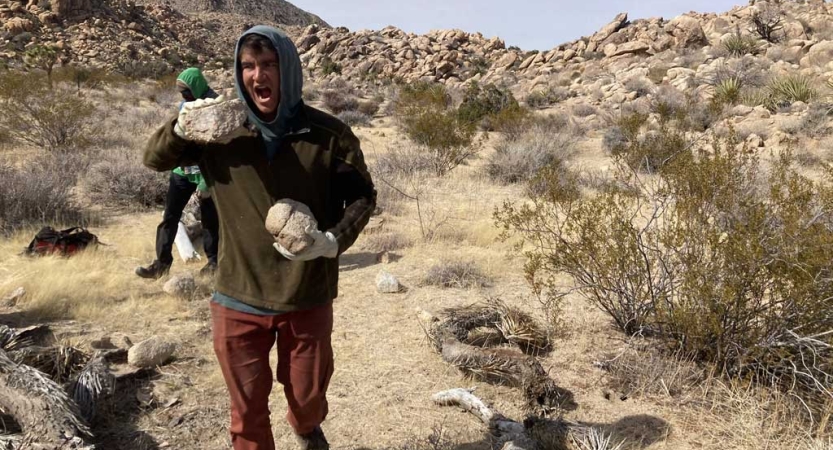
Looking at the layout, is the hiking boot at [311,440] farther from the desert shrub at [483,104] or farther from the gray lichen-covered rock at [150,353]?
the desert shrub at [483,104]

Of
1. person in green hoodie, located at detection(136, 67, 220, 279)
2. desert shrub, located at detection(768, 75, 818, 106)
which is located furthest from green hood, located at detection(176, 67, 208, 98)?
desert shrub, located at detection(768, 75, 818, 106)

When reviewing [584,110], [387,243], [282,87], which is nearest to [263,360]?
[282,87]

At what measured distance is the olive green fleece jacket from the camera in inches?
70.3

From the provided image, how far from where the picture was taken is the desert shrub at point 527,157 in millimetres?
10070

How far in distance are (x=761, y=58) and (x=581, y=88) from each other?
6.83 meters

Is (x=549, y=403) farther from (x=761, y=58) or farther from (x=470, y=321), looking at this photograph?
(x=761, y=58)

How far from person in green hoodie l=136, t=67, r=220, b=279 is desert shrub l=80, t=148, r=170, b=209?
318 cm

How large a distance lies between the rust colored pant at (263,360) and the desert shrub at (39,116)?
33.7ft

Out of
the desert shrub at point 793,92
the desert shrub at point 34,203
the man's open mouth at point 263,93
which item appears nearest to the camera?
the man's open mouth at point 263,93

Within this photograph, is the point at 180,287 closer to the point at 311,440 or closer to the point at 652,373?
the point at 311,440

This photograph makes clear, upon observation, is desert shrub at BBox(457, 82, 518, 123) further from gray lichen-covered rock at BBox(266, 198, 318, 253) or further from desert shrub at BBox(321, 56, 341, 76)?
desert shrub at BBox(321, 56, 341, 76)

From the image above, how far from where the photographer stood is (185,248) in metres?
5.75

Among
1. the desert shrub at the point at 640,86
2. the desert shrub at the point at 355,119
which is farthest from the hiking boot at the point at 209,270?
the desert shrub at the point at 640,86

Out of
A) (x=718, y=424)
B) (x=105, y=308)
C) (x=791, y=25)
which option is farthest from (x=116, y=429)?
(x=791, y=25)
